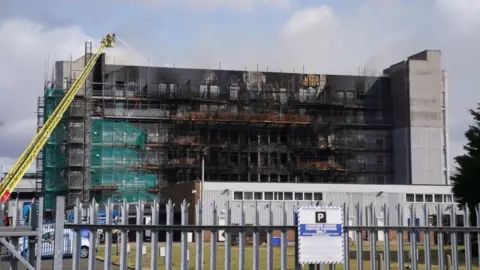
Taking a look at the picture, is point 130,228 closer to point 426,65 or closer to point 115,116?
point 115,116

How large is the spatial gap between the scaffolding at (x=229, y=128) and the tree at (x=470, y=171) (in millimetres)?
39906

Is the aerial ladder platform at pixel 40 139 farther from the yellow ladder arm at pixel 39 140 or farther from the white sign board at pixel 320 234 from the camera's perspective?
the white sign board at pixel 320 234

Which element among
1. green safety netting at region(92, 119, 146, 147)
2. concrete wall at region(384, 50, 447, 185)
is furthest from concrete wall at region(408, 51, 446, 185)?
green safety netting at region(92, 119, 146, 147)

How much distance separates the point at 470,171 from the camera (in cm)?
3938

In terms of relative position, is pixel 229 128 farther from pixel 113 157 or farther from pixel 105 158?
pixel 105 158

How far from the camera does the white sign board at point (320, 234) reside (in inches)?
423

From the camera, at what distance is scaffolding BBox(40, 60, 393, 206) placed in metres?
76.7

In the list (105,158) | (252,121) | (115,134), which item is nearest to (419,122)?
(252,121)

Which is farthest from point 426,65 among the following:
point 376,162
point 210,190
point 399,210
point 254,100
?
point 399,210

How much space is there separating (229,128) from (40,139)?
21395 mm

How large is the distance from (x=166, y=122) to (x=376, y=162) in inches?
1019

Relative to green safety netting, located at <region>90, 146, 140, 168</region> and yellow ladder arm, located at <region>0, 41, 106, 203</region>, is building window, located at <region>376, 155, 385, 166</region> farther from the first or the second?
yellow ladder arm, located at <region>0, 41, 106, 203</region>

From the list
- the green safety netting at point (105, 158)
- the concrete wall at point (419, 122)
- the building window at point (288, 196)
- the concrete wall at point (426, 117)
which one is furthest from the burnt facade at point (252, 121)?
the building window at point (288, 196)

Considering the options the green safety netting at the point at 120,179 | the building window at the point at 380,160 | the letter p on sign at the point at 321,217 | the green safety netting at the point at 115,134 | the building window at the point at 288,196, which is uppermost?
the green safety netting at the point at 115,134
